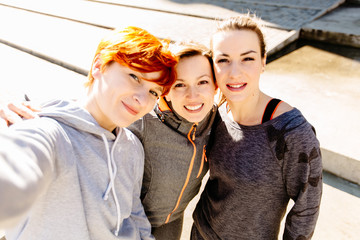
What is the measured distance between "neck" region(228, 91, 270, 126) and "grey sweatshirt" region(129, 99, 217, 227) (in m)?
→ 0.17

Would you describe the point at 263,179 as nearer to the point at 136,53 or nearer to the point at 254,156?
the point at 254,156

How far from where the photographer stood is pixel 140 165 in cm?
141

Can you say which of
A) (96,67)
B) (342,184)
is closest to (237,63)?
(96,67)

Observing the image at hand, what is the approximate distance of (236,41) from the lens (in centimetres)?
142

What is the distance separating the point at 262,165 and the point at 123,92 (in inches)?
29.7

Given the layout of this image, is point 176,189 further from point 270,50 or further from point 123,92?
point 270,50

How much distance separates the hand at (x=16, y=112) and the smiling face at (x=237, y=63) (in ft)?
2.97

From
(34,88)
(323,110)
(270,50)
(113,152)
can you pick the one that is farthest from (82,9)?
(113,152)

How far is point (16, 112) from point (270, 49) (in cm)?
374

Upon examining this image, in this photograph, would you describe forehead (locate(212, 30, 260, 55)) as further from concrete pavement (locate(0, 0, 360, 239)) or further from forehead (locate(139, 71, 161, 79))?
concrete pavement (locate(0, 0, 360, 239))

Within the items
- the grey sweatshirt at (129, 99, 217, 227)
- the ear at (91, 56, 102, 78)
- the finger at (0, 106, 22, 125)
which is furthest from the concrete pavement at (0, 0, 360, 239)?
the grey sweatshirt at (129, 99, 217, 227)

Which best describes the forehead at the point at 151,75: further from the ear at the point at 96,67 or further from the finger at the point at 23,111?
the finger at the point at 23,111

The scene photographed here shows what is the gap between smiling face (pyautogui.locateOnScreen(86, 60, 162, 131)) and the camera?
1.18m

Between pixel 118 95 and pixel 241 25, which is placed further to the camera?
pixel 241 25
